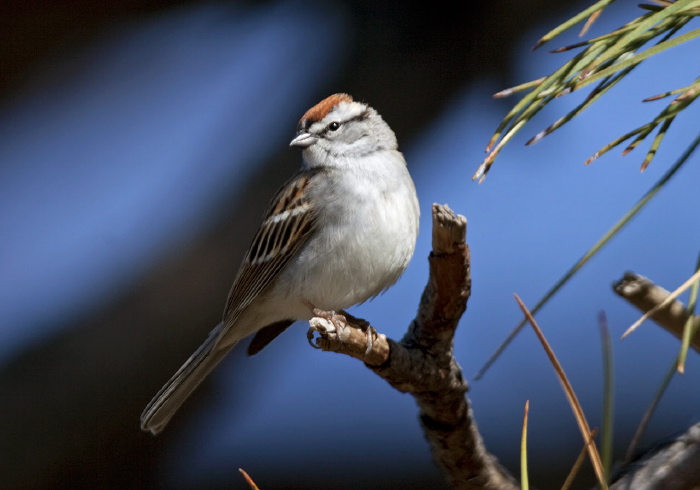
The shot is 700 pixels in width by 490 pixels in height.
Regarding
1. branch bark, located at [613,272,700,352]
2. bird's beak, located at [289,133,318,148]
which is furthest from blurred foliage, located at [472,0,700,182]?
bird's beak, located at [289,133,318,148]

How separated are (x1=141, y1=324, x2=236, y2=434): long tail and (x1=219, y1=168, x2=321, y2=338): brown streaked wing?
68 millimetres

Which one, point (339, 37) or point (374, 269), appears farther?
point (339, 37)

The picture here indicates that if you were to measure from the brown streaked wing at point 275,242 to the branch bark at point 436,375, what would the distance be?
42 cm

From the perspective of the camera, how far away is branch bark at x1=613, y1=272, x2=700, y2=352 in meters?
0.71

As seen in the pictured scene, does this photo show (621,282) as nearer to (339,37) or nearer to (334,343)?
(334,343)

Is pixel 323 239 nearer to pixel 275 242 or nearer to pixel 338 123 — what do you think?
pixel 275 242

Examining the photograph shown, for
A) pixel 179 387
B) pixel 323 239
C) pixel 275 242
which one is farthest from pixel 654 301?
pixel 179 387

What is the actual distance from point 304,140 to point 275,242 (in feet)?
0.75

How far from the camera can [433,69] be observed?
2082mm

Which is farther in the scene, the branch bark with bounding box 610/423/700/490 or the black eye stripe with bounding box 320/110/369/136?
the black eye stripe with bounding box 320/110/369/136

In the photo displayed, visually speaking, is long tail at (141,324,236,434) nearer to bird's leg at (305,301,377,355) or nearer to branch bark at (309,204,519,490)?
bird's leg at (305,301,377,355)

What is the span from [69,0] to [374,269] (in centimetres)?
106

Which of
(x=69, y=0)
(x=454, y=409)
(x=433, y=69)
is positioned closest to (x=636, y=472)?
(x=454, y=409)

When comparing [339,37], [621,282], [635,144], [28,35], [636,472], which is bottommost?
[636,472]
